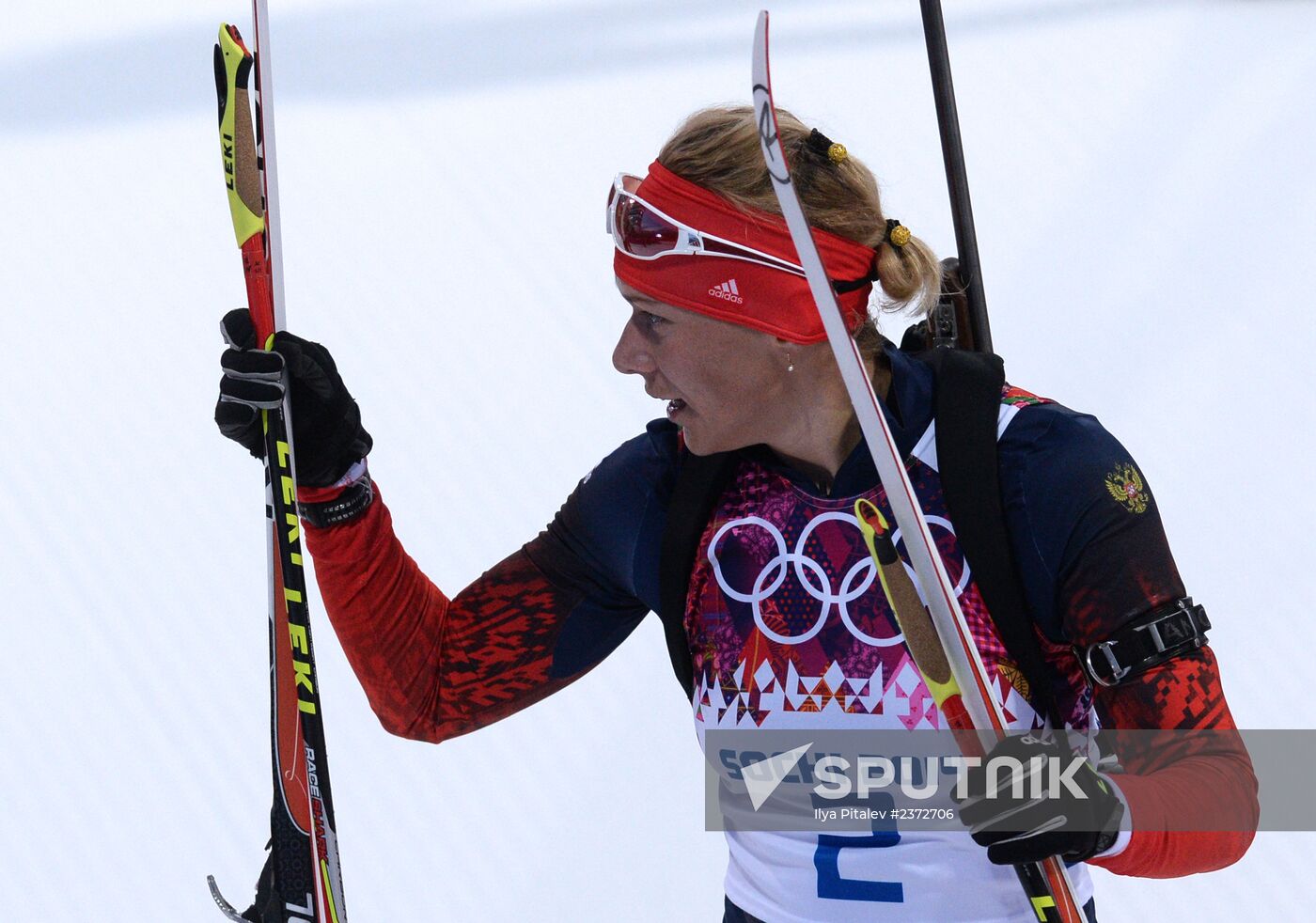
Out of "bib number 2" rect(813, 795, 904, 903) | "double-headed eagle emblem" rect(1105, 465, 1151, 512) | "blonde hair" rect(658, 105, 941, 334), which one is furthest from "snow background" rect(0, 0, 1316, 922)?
"bib number 2" rect(813, 795, 904, 903)

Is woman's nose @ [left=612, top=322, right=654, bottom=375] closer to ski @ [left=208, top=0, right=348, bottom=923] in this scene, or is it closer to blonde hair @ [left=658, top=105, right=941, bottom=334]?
blonde hair @ [left=658, top=105, right=941, bottom=334]

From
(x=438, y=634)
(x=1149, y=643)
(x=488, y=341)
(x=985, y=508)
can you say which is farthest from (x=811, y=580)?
(x=488, y=341)

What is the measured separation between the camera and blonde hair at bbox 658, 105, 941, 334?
46.2 inches

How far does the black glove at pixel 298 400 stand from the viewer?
1.20 metres

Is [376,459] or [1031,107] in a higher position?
[1031,107]

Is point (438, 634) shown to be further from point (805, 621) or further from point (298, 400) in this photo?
point (805, 621)

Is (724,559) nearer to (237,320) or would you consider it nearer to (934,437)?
(934,437)

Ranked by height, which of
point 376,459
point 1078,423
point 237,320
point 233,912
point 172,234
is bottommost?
point 233,912

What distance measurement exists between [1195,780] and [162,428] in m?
2.36

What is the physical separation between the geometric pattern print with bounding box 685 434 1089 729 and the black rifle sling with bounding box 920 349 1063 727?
0.05 feet

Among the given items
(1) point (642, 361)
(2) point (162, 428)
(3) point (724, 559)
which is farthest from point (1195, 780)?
(2) point (162, 428)

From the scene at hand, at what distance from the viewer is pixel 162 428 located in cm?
297

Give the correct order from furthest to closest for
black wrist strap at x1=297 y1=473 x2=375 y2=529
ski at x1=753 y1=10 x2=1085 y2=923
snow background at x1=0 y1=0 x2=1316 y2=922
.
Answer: snow background at x1=0 y1=0 x2=1316 y2=922 → black wrist strap at x1=297 y1=473 x2=375 y2=529 → ski at x1=753 y1=10 x2=1085 y2=923

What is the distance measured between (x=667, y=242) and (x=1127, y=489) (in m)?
0.39
